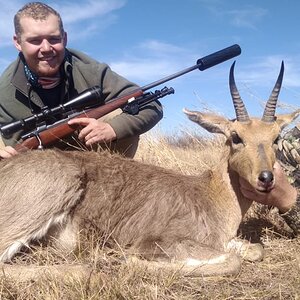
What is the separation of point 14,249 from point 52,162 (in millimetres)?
923

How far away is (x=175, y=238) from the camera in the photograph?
16.2 ft

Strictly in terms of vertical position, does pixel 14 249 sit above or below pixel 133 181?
below

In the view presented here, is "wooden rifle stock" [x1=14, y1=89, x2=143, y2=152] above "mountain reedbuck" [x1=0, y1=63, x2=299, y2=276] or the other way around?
above

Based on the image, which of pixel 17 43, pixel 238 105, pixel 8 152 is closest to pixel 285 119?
pixel 238 105

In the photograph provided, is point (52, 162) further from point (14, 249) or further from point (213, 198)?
point (213, 198)

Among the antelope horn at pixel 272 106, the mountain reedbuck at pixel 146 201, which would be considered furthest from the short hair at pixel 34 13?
the antelope horn at pixel 272 106

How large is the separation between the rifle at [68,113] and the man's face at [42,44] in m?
0.69

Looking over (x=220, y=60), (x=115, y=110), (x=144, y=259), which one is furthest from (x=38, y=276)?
(x=220, y=60)

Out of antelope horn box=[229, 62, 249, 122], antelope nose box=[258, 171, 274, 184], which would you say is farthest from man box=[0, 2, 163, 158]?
antelope nose box=[258, 171, 274, 184]

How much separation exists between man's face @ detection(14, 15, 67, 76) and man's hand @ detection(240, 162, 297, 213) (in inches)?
112

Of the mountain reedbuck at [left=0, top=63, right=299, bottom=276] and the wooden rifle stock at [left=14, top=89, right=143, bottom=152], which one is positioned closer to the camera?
Result: the mountain reedbuck at [left=0, top=63, right=299, bottom=276]

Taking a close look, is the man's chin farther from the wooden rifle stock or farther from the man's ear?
the wooden rifle stock

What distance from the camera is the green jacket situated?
21.4 ft

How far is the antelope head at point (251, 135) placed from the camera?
4930 millimetres
